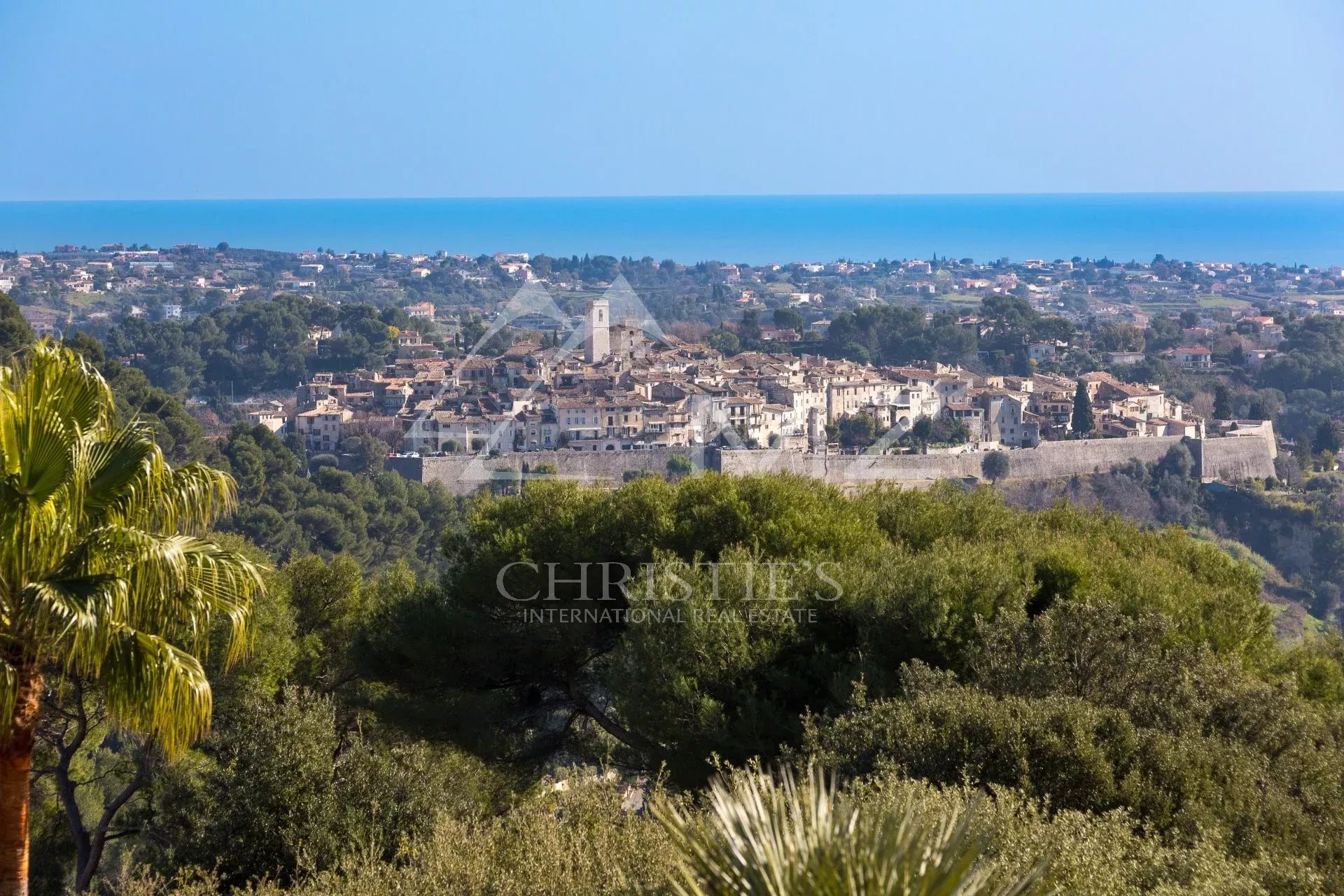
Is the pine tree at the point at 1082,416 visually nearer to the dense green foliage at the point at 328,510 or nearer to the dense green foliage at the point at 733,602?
the dense green foliage at the point at 328,510

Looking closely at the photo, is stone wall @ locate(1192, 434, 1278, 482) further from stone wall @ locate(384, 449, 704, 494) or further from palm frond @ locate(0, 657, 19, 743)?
palm frond @ locate(0, 657, 19, 743)

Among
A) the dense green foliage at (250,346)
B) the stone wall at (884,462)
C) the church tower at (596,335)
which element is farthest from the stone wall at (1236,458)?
the dense green foliage at (250,346)

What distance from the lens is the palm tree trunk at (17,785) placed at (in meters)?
2.98

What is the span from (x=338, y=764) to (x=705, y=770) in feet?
5.24

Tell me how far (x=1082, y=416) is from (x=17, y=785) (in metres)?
40.0

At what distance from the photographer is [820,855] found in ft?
7.91

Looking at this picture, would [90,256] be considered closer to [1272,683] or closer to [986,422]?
[986,422]

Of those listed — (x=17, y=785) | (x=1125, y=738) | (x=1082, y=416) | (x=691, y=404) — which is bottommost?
(x=1082, y=416)

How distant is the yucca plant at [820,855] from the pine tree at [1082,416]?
39417 mm

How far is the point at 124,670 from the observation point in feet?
9.65

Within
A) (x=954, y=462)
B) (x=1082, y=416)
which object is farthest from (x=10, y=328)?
(x=1082, y=416)

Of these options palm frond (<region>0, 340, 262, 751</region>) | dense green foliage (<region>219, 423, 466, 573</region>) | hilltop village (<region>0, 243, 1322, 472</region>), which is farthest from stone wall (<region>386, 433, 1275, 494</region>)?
palm frond (<region>0, 340, 262, 751</region>)

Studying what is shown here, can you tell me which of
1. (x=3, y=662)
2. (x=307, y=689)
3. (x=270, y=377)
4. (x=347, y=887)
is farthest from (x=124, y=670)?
(x=270, y=377)

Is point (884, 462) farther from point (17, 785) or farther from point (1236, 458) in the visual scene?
point (17, 785)
